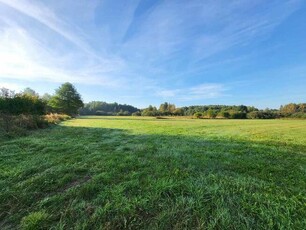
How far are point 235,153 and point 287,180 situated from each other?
2837 millimetres

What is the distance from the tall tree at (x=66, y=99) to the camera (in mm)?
55875

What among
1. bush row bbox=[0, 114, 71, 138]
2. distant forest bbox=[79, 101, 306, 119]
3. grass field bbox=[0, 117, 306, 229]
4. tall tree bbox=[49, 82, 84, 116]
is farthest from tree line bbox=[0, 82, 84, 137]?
distant forest bbox=[79, 101, 306, 119]

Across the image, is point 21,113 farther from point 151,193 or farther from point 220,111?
point 220,111

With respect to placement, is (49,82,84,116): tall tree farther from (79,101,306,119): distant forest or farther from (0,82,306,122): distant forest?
(79,101,306,119): distant forest

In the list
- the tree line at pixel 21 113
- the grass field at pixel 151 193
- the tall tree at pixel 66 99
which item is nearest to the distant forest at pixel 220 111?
the tall tree at pixel 66 99

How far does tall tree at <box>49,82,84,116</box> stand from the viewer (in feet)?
183

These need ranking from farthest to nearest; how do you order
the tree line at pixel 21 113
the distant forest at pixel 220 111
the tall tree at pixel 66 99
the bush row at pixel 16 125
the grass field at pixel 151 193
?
the distant forest at pixel 220 111, the tall tree at pixel 66 99, the tree line at pixel 21 113, the bush row at pixel 16 125, the grass field at pixel 151 193

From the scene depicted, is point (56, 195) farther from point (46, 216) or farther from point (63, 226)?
point (63, 226)

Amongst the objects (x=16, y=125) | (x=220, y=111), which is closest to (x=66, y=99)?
(x=16, y=125)

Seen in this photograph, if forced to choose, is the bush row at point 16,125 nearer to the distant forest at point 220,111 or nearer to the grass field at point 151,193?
the grass field at point 151,193

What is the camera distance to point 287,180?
14.3 feet

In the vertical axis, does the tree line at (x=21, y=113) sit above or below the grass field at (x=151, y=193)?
above

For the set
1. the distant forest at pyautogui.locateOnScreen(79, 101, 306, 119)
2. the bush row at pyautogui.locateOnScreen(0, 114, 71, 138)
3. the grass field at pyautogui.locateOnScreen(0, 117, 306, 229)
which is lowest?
the grass field at pyautogui.locateOnScreen(0, 117, 306, 229)

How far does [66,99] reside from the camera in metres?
59.2
